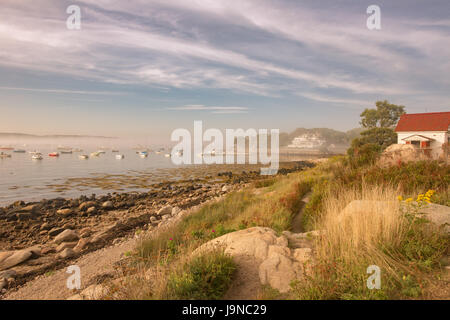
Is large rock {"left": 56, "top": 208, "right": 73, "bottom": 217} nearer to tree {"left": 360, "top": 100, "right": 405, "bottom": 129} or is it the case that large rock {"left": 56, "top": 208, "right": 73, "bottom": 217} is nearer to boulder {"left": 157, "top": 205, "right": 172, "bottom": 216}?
boulder {"left": 157, "top": 205, "right": 172, "bottom": 216}

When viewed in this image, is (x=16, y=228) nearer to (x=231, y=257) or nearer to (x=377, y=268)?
(x=231, y=257)

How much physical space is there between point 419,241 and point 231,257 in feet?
12.3

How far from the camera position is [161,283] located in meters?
3.70

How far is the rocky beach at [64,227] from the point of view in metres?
8.78

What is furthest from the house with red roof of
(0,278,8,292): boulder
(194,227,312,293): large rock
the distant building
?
the distant building

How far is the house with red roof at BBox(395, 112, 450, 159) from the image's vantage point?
2828cm

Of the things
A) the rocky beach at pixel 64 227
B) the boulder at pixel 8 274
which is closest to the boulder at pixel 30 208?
the rocky beach at pixel 64 227

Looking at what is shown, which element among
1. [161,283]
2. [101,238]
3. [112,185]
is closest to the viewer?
[161,283]

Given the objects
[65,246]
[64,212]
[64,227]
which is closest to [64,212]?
[64,212]

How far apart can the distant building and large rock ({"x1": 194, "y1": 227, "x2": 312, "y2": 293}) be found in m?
138

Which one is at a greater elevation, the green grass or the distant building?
the distant building

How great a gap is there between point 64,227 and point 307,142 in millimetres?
148003
